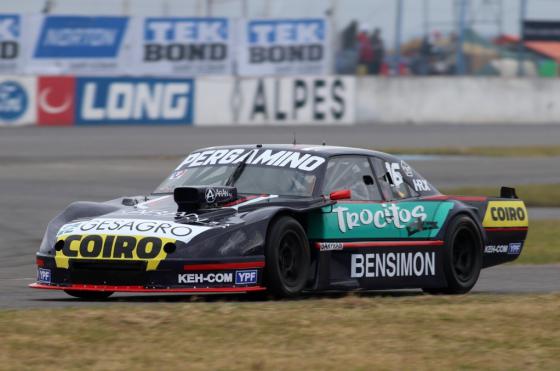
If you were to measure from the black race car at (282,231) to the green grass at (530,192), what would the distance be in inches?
333

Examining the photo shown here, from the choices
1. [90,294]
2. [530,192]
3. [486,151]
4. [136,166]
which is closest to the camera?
[90,294]

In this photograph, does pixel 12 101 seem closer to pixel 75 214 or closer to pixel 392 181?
pixel 392 181

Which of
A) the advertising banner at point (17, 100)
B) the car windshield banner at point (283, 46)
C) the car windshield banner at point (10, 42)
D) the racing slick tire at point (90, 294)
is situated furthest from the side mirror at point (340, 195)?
the car windshield banner at point (283, 46)

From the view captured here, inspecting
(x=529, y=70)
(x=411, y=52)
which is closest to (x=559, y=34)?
(x=529, y=70)

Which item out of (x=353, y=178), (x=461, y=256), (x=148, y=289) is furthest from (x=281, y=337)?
(x=461, y=256)

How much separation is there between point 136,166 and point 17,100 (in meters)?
9.35

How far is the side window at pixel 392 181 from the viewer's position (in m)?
10.2

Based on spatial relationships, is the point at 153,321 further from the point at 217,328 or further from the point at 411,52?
the point at 411,52

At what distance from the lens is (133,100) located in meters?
35.1

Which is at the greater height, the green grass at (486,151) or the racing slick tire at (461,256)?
the racing slick tire at (461,256)

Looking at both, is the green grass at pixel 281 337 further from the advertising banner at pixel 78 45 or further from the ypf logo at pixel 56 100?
the advertising banner at pixel 78 45

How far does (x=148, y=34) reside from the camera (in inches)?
1476

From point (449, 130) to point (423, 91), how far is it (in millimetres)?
3528

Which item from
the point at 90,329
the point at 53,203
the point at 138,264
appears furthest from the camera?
the point at 53,203
